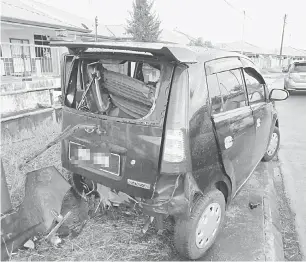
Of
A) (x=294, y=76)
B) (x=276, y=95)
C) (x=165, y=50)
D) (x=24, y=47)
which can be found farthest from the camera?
(x=294, y=76)

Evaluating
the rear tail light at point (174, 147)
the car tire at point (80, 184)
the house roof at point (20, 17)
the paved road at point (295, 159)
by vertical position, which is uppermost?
the house roof at point (20, 17)

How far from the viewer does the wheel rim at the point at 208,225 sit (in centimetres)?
252

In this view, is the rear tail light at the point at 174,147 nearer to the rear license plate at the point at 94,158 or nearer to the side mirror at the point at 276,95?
the rear license plate at the point at 94,158

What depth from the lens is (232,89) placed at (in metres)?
2.99

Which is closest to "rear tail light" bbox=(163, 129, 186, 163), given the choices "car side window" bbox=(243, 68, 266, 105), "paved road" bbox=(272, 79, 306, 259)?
"car side window" bbox=(243, 68, 266, 105)

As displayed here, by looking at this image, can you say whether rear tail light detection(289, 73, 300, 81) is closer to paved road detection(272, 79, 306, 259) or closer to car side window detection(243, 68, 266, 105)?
paved road detection(272, 79, 306, 259)

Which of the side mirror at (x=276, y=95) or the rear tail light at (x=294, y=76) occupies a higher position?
the side mirror at (x=276, y=95)

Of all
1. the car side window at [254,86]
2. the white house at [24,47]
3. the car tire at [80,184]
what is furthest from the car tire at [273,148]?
the white house at [24,47]

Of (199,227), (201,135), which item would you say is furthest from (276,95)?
(199,227)

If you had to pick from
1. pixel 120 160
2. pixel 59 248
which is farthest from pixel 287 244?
pixel 59 248

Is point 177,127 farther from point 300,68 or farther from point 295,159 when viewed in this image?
point 300,68

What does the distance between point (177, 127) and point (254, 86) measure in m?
1.94

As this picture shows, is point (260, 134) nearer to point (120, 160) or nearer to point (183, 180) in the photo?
point (183, 180)

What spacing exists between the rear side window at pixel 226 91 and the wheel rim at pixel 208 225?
0.89 meters
